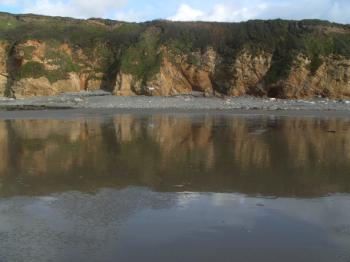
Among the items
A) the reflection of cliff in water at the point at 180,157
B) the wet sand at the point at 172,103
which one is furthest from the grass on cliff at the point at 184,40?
the reflection of cliff in water at the point at 180,157

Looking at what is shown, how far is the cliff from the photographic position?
122ft

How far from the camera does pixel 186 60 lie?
4112 centimetres

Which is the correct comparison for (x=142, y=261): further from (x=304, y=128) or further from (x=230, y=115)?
(x=230, y=115)

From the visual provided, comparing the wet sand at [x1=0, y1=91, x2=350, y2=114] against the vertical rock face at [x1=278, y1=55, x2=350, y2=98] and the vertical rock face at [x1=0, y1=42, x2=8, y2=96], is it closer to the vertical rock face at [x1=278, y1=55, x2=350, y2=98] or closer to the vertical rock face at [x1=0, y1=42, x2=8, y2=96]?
the vertical rock face at [x1=278, y1=55, x2=350, y2=98]

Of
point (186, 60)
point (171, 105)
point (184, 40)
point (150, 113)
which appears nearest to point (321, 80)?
point (186, 60)

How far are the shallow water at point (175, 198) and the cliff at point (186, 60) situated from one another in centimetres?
1988

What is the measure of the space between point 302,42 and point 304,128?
19.4 metres

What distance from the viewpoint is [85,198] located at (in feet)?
29.7

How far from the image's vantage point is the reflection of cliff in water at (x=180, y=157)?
401 inches

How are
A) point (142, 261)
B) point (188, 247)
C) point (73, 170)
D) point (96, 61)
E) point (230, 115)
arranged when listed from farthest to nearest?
point (96, 61) → point (230, 115) → point (73, 170) → point (188, 247) → point (142, 261)

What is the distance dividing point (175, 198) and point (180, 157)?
464 centimetres

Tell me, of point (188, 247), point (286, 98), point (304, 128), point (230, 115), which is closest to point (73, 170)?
point (188, 247)

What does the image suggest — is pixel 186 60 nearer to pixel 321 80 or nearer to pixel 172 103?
pixel 172 103

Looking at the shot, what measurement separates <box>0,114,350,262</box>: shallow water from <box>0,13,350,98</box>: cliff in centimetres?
1988
